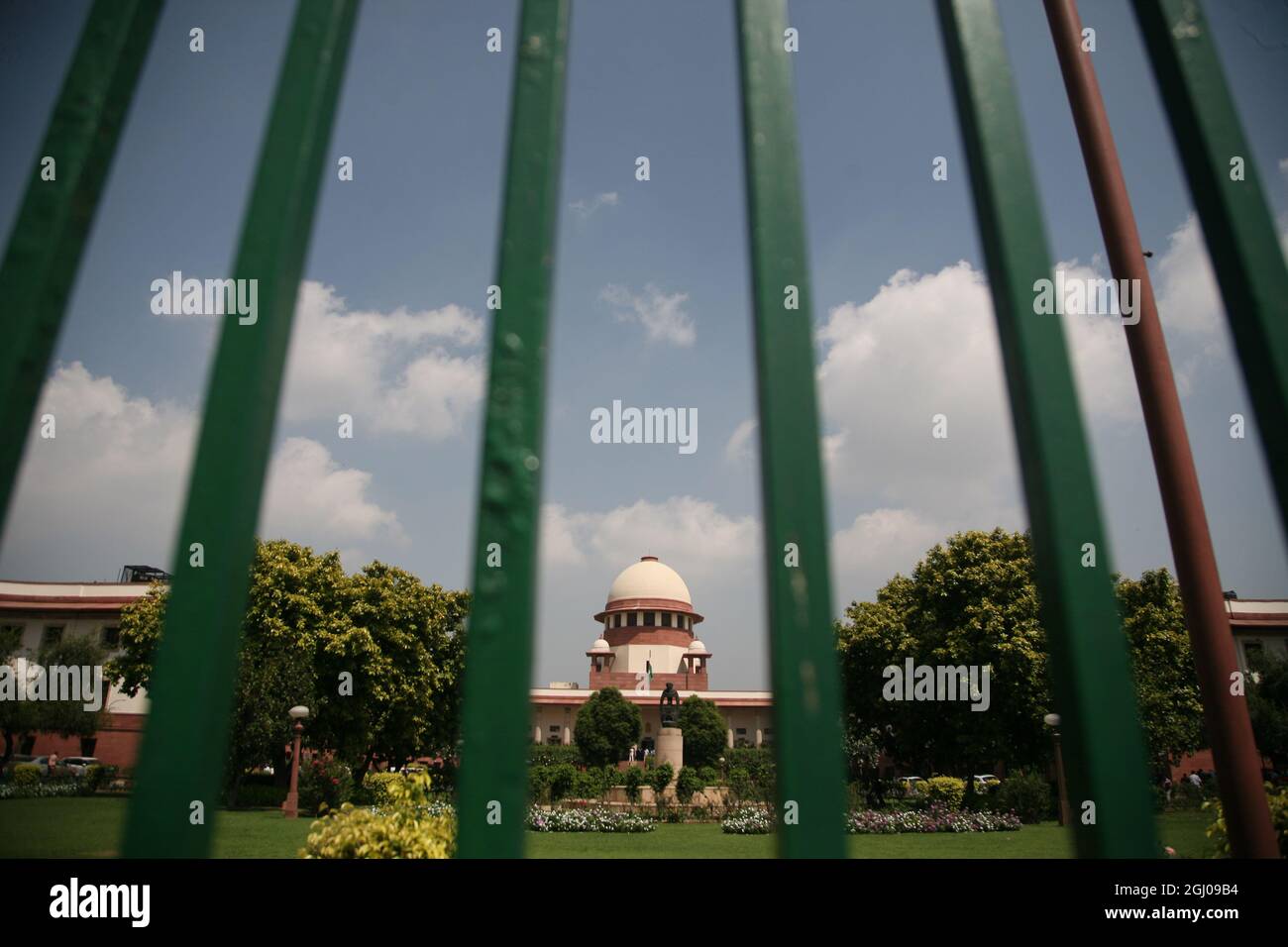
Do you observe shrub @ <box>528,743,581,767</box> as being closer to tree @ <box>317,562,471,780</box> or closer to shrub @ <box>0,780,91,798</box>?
tree @ <box>317,562,471,780</box>

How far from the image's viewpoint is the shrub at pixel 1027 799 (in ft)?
52.0

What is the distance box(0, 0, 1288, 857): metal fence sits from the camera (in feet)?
3.06

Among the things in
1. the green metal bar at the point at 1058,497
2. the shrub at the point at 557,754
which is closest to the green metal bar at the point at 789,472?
the green metal bar at the point at 1058,497

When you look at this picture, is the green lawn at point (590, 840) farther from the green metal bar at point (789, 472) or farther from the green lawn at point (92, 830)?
the green metal bar at point (789, 472)

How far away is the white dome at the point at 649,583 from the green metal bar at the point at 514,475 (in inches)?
1477

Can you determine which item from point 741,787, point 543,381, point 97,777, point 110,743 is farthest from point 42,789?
point 543,381

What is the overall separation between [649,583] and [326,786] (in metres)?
23.4

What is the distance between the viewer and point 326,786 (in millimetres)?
16281

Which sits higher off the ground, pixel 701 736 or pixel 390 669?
pixel 390 669

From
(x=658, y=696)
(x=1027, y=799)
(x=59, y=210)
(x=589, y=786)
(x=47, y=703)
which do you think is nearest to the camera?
(x=59, y=210)

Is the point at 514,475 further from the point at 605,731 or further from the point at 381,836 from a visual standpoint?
the point at 605,731

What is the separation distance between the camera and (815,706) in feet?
3.08

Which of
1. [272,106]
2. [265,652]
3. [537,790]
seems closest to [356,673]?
[265,652]
